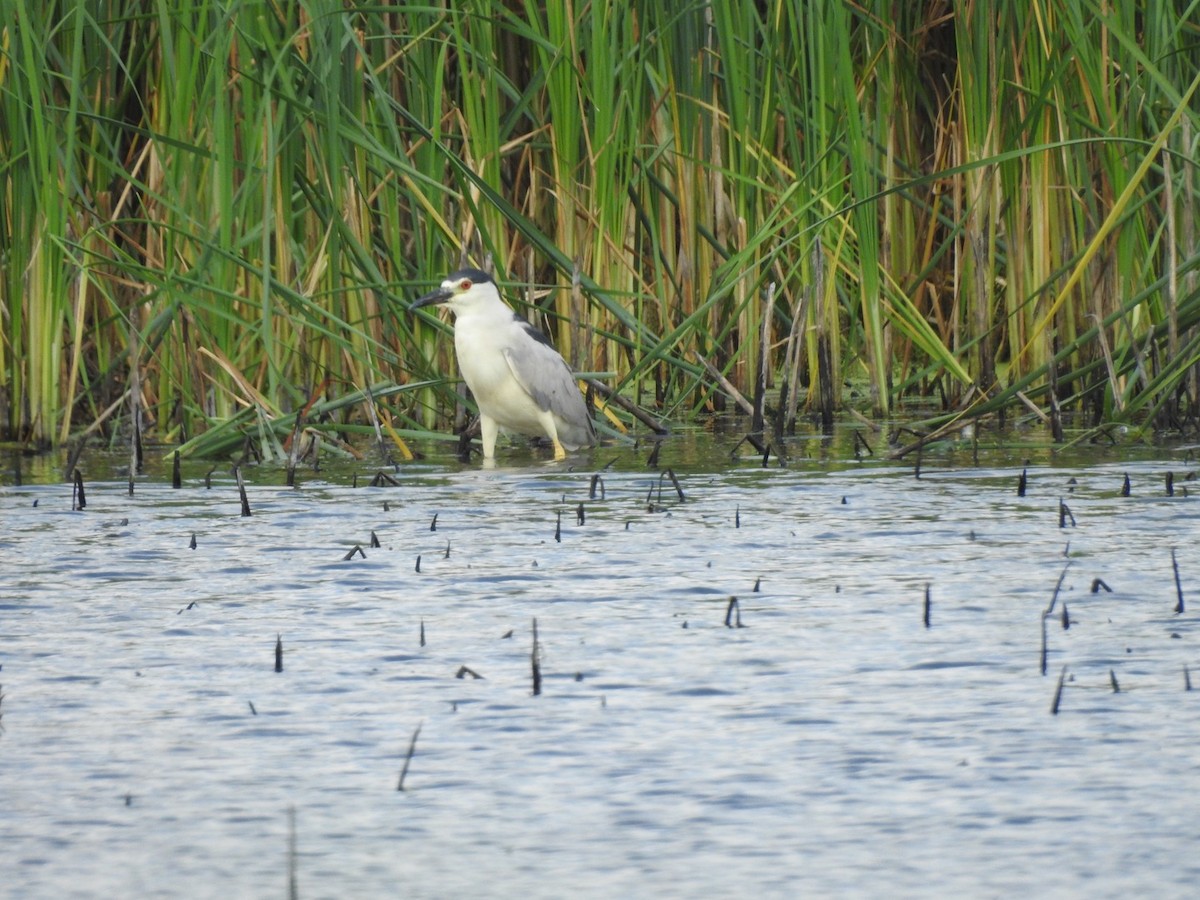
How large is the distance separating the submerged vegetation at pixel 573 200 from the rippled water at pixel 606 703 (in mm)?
1468

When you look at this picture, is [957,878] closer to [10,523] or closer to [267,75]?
[10,523]

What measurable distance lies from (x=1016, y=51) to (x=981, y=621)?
14.3ft

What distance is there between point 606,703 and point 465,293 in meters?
4.10

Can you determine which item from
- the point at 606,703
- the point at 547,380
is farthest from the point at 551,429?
the point at 606,703

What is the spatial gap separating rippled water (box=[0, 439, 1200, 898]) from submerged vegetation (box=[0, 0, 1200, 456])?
147 centimetres

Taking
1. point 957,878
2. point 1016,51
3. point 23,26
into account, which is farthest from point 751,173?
point 957,878

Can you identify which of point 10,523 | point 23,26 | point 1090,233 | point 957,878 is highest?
point 23,26

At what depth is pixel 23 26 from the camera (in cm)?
657

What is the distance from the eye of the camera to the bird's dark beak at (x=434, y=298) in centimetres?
720

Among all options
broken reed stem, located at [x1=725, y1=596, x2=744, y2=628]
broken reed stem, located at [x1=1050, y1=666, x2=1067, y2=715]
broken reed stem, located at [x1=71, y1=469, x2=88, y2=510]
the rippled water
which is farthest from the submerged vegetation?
broken reed stem, located at [x1=1050, y1=666, x2=1067, y2=715]

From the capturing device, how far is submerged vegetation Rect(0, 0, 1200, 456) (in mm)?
6848

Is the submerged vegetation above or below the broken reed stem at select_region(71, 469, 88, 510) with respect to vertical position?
above

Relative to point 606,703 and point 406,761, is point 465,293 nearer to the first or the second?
point 606,703

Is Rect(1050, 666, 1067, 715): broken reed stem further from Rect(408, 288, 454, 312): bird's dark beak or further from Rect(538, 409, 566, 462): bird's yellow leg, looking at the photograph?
Rect(538, 409, 566, 462): bird's yellow leg
